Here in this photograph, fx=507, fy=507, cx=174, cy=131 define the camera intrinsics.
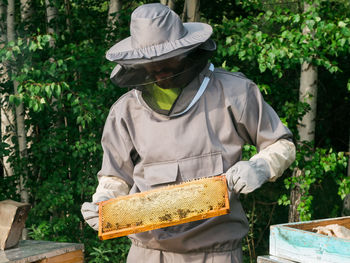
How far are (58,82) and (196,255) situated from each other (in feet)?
8.93

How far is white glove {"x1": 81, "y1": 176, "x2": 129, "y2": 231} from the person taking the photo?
6.64 feet

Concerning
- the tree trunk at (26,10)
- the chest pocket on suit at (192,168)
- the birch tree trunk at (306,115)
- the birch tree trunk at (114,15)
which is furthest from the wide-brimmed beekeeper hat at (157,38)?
the tree trunk at (26,10)

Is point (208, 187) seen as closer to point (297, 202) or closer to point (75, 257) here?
point (75, 257)

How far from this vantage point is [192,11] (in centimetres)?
456

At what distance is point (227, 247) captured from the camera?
1.99 m

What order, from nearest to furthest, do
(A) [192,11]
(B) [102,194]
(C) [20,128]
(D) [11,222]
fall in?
1. (B) [102,194]
2. (D) [11,222]
3. (A) [192,11]
4. (C) [20,128]

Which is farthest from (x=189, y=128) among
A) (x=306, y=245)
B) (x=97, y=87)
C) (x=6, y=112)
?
(x=6, y=112)

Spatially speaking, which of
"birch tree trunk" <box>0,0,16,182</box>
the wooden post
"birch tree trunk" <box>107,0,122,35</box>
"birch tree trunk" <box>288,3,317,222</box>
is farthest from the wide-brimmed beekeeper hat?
"birch tree trunk" <box>107,0,122,35</box>

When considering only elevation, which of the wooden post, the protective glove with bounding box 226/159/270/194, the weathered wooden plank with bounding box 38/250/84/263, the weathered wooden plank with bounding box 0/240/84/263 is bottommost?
the weathered wooden plank with bounding box 38/250/84/263

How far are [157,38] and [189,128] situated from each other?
1.20ft

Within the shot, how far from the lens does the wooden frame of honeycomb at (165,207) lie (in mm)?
1826

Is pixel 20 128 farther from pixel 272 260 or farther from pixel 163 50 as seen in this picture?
pixel 272 260

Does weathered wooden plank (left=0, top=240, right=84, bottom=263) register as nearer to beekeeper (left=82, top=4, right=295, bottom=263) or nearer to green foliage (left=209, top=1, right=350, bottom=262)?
beekeeper (left=82, top=4, right=295, bottom=263)

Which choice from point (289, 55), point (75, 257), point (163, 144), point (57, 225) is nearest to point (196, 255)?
point (163, 144)
